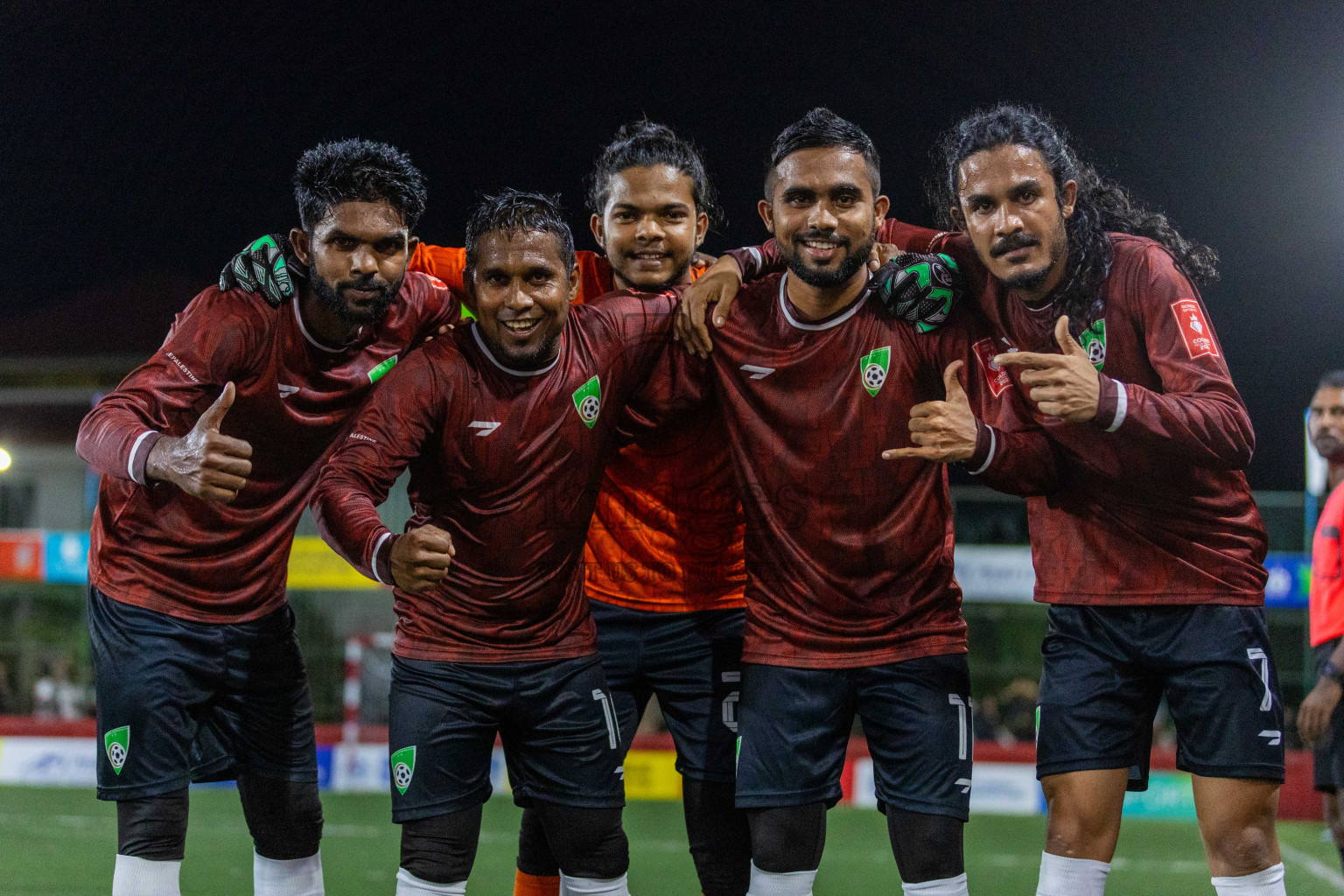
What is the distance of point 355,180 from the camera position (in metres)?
3.50

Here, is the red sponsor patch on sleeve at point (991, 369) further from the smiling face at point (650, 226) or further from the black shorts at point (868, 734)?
the smiling face at point (650, 226)

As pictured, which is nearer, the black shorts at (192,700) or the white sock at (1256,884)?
the white sock at (1256,884)

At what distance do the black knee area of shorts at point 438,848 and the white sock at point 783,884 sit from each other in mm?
791

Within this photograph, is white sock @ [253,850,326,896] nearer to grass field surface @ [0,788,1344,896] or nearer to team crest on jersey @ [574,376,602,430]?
team crest on jersey @ [574,376,602,430]

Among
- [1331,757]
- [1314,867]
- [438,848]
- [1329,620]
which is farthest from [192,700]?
[1314,867]

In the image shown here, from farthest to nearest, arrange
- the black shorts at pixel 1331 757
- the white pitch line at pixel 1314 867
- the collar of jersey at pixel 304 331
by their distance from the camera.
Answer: the white pitch line at pixel 1314 867
the black shorts at pixel 1331 757
the collar of jersey at pixel 304 331

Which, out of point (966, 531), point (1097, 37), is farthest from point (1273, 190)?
point (966, 531)

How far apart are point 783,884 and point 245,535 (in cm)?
197

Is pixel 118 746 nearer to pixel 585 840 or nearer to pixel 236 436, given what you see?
pixel 236 436

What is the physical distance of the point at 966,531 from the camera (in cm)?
1155

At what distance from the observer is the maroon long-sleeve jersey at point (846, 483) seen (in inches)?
128

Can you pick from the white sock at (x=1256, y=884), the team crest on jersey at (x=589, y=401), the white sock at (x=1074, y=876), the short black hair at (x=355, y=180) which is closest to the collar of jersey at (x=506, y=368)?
the team crest on jersey at (x=589, y=401)

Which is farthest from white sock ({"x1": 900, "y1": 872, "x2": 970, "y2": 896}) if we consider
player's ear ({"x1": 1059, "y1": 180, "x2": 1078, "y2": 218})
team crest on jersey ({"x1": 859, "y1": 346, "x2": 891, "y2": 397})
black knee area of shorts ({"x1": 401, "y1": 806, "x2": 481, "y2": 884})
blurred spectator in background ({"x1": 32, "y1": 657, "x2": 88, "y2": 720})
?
blurred spectator in background ({"x1": 32, "y1": 657, "x2": 88, "y2": 720})

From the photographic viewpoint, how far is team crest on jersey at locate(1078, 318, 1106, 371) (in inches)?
125
